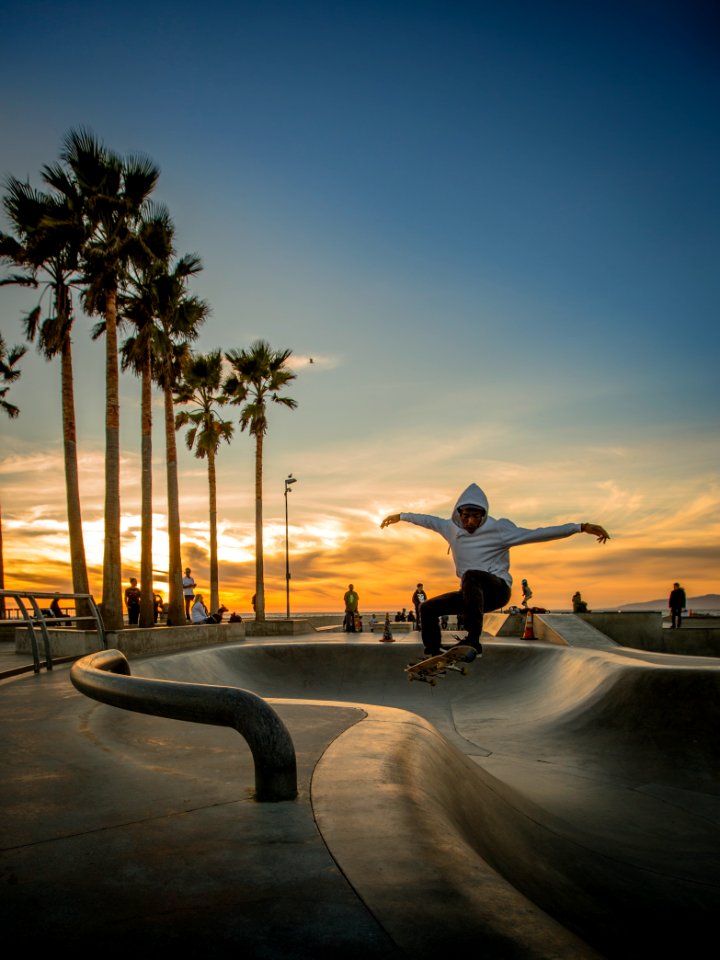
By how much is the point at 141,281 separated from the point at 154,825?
2052 cm

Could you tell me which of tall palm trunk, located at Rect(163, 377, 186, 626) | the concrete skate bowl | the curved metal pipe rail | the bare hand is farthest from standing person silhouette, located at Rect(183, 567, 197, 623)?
the curved metal pipe rail

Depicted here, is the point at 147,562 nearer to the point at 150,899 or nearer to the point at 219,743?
the point at 219,743

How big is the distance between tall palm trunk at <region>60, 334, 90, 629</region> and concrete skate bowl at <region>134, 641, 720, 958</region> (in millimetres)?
6366

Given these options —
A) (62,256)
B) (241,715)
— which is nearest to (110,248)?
(62,256)

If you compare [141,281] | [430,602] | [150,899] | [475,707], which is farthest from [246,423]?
[150,899]

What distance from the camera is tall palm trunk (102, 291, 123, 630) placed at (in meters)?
16.7

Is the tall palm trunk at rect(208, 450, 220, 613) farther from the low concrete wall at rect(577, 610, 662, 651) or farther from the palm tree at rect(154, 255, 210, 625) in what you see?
→ the low concrete wall at rect(577, 610, 662, 651)

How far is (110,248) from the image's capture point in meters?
18.3

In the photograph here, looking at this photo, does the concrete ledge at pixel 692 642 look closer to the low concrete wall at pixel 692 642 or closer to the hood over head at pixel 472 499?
the low concrete wall at pixel 692 642

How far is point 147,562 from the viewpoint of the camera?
20375 mm

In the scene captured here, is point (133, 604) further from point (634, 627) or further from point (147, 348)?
point (634, 627)

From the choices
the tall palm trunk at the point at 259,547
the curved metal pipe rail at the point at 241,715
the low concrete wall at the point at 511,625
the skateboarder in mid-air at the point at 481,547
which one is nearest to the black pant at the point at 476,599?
the skateboarder in mid-air at the point at 481,547

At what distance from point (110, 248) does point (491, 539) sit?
1577cm

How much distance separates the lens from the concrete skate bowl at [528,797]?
2.01m
